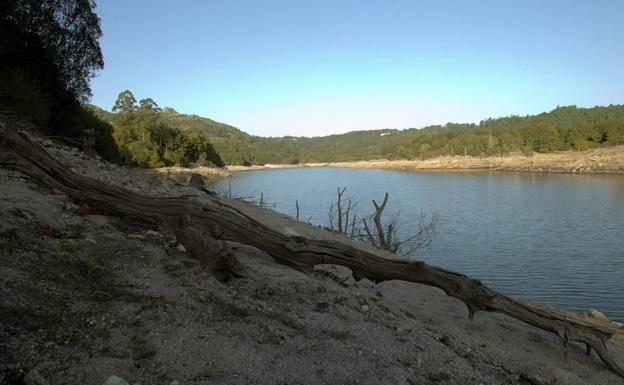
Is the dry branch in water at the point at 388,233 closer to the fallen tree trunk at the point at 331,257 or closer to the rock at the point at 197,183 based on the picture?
the rock at the point at 197,183

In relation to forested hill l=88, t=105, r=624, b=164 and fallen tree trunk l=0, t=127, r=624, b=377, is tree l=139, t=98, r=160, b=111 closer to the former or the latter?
forested hill l=88, t=105, r=624, b=164

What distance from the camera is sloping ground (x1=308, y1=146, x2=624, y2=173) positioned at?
238 feet

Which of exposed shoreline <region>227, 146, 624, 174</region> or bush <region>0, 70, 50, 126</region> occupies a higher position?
bush <region>0, 70, 50, 126</region>

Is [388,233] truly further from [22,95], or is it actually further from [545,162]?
[545,162]

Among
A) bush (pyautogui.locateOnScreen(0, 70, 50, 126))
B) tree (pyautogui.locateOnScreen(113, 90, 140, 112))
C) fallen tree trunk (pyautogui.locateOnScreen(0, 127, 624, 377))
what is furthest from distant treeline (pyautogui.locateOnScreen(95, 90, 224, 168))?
fallen tree trunk (pyautogui.locateOnScreen(0, 127, 624, 377))

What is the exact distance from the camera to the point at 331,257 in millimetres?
5156

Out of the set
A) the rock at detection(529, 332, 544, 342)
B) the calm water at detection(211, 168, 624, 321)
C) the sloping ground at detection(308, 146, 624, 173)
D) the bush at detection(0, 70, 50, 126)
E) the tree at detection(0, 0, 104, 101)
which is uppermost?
the tree at detection(0, 0, 104, 101)

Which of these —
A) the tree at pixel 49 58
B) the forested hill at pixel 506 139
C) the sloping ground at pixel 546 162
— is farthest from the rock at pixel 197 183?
the forested hill at pixel 506 139

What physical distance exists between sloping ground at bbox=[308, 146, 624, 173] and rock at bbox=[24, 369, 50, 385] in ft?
272

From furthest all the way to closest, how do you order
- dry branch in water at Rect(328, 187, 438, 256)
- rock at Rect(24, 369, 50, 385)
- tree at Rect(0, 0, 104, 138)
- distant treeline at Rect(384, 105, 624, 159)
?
distant treeline at Rect(384, 105, 624, 159)
tree at Rect(0, 0, 104, 138)
dry branch in water at Rect(328, 187, 438, 256)
rock at Rect(24, 369, 50, 385)

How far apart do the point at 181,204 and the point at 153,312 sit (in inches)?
74.4

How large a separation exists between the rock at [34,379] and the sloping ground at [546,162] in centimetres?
8278

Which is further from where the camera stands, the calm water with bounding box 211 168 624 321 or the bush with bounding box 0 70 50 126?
the bush with bounding box 0 70 50 126

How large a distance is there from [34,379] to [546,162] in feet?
317
